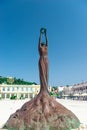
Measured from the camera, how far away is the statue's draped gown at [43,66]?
37.5 ft

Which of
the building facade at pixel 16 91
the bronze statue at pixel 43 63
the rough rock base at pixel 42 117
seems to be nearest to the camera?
the rough rock base at pixel 42 117

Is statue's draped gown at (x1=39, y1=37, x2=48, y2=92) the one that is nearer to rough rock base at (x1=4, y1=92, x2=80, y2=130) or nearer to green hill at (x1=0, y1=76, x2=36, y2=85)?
rough rock base at (x1=4, y1=92, x2=80, y2=130)

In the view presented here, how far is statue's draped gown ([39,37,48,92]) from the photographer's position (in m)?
11.4

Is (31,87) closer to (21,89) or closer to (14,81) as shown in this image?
(21,89)

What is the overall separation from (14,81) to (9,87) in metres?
15.2

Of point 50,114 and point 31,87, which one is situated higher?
point 31,87

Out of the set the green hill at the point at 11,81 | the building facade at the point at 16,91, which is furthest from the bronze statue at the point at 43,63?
the green hill at the point at 11,81

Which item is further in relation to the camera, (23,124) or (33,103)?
(33,103)

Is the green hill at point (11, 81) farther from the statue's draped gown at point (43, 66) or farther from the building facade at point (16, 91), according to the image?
the statue's draped gown at point (43, 66)

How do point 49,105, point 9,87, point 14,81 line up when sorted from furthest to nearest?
point 14,81
point 9,87
point 49,105

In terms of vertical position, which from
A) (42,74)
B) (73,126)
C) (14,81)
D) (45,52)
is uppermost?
(14,81)

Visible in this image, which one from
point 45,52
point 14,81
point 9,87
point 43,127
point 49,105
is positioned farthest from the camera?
point 14,81

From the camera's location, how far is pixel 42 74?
456 inches

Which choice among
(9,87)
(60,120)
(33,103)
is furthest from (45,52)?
(9,87)
